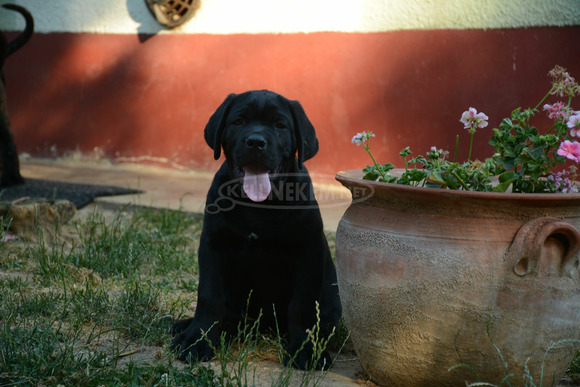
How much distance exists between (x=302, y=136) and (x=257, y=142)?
0.87 ft

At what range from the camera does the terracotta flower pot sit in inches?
81.9

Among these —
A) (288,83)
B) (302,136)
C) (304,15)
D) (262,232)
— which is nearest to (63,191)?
(288,83)

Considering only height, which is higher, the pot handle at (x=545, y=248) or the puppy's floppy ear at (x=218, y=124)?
the puppy's floppy ear at (x=218, y=124)

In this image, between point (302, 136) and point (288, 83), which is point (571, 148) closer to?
point (302, 136)

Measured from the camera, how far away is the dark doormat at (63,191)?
18.9ft

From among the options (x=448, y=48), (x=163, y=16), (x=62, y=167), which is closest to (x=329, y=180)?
(x=448, y=48)

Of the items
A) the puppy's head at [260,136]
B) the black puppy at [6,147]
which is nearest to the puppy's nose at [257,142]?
the puppy's head at [260,136]

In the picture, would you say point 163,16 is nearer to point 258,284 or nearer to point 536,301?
point 258,284

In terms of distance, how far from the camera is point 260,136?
Answer: 2.70 meters

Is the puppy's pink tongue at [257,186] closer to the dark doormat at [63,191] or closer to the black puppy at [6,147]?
the dark doormat at [63,191]

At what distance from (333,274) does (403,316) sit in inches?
33.6

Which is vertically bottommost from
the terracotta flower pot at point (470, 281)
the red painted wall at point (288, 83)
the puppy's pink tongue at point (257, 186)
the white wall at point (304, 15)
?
the terracotta flower pot at point (470, 281)

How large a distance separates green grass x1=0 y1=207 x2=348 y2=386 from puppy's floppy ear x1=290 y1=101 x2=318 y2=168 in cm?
77

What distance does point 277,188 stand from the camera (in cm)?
277
